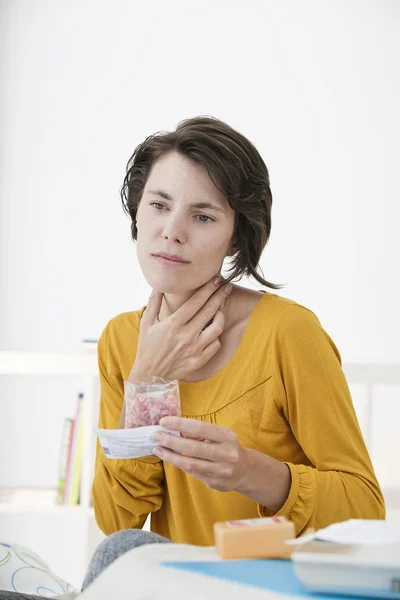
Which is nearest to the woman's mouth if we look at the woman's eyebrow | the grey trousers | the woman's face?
the woman's face

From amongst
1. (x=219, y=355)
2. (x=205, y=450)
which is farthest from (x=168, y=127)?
(x=205, y=450)

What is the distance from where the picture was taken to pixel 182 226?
1.47 m

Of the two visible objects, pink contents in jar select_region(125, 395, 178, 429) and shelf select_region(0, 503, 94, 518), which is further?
shelf select_region(0, 503, 94, 518)

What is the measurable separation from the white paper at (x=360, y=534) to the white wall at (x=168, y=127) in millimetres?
2587

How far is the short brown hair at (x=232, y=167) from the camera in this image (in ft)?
4.93

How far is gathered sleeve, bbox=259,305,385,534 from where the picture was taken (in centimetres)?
132

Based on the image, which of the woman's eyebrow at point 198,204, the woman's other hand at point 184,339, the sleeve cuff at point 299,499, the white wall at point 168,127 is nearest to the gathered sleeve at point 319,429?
the sleeve cuff at point 299,499

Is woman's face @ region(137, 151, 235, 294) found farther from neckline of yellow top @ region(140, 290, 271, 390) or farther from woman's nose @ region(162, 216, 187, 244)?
neckline of yellow top @ region(140, 290, 271, 390)

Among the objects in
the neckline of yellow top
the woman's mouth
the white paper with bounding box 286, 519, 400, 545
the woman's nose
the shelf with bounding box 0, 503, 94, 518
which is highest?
the woman's nose

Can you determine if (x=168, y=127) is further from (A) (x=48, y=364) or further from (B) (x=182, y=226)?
(B) (x=182, y=226)

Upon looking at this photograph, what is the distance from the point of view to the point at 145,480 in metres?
1.56

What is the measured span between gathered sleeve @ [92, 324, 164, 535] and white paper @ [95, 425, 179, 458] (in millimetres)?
279

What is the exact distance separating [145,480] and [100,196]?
2.18 metres

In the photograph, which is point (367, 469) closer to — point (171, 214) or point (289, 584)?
point (171, 214)
